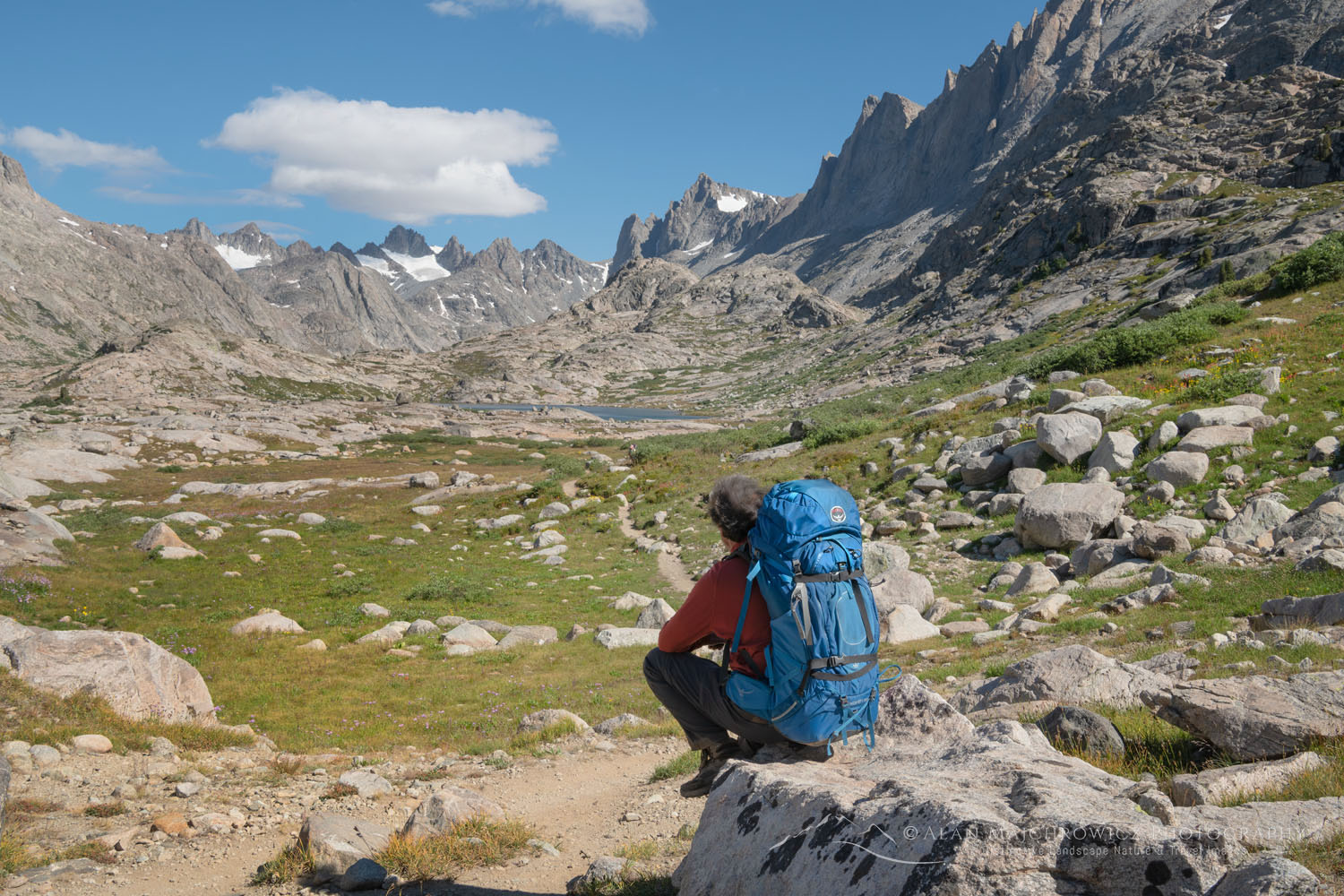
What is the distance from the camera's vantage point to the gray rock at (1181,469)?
54.3 feet

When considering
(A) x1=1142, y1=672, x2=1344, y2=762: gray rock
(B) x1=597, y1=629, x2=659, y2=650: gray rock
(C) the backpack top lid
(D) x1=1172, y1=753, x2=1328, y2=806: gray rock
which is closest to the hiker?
(C) the backpack top lid

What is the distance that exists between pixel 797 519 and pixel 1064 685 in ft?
18.7

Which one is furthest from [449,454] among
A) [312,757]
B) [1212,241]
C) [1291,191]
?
[1291,191]

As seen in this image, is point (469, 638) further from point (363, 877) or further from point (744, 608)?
point (744, 608)

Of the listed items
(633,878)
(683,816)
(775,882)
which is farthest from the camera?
(683,816)

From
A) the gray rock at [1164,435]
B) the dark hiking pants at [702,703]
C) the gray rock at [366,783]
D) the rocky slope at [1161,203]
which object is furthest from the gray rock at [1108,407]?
the rocky slope at [1161,203]

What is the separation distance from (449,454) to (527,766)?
229ft

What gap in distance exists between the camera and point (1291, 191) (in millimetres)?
79875

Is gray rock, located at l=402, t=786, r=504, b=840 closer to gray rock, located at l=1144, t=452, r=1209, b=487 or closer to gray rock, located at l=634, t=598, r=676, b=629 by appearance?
gray rock, located at l=634, t=598, r=676, b=629

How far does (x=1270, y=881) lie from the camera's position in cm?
267

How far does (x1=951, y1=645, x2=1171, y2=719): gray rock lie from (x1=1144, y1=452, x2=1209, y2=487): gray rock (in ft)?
35.5

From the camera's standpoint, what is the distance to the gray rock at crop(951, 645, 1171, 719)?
784cm

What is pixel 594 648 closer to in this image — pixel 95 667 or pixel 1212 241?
pixel 95 667

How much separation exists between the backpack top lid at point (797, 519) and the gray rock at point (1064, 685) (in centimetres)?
452
